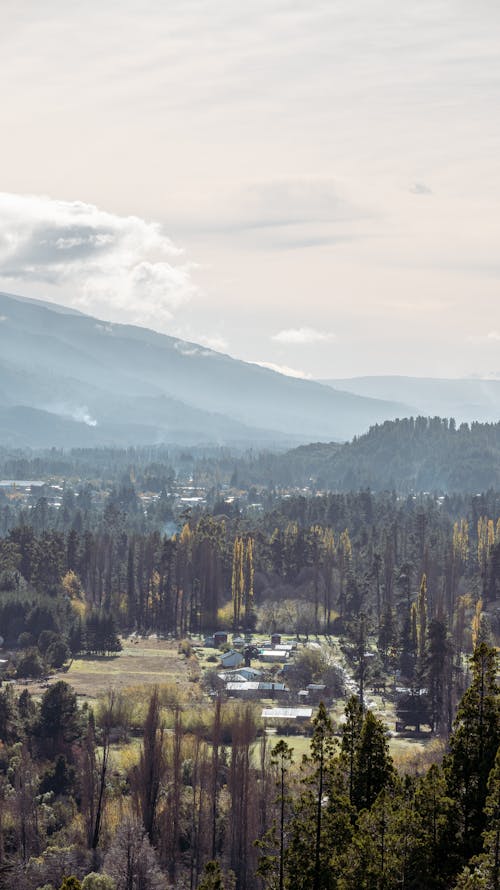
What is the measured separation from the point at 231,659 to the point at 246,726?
150 ft

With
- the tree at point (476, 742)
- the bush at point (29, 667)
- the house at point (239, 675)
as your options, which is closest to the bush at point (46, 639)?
the bush at point (29, 667)

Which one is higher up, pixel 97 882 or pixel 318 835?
pixel 318 835

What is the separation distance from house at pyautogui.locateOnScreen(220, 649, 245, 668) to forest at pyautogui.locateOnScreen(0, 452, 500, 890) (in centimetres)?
497

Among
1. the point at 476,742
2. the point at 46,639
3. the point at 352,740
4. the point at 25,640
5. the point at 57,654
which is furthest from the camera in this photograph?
the point at 25,640

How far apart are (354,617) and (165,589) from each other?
74.2 ft

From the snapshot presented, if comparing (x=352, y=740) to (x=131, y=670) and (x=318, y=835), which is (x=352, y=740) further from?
(x=131, y=670)

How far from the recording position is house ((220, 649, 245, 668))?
11175 cm

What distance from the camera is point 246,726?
221 ft

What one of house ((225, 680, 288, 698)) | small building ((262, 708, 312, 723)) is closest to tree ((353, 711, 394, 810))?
small building ((262, 708, 312, 723))

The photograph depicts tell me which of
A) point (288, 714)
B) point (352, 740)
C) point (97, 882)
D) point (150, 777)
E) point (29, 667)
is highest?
point (352, 740)

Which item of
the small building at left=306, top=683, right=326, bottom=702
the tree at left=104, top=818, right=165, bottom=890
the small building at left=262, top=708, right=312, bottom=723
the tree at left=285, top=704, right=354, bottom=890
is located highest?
the tree at left=285, top=704, right=354, bottom=890

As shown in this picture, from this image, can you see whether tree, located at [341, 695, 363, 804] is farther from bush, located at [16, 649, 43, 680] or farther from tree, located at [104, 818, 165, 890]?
bush, located at [16, 649, 43, 680]

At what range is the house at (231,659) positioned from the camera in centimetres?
11175

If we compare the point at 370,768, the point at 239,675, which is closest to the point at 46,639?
the point at 239,675
